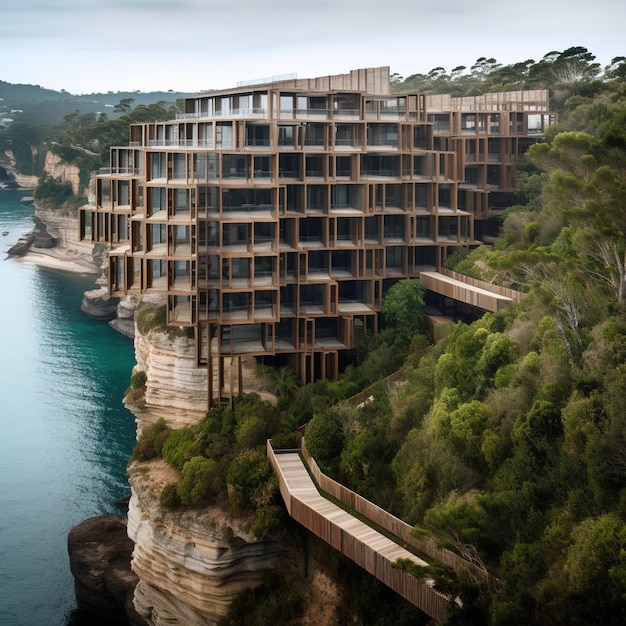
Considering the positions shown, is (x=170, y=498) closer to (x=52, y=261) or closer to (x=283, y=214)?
(x=283, y=214)

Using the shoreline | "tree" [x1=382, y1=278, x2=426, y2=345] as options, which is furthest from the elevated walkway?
the shoreline

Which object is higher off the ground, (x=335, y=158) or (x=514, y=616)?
(x=335, y=158)

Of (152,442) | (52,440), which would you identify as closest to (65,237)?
(52,440)

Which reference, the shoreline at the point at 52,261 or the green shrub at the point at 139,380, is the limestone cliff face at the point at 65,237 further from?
the green shrub at the point at 139,380

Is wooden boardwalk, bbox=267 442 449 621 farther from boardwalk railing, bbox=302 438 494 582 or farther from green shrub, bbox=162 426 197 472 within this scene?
green shrub, bbox=162 426 197 472

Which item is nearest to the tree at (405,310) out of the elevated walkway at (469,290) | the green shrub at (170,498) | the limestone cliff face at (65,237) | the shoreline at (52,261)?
the elevated walkway at (469,290)

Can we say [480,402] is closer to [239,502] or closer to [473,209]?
[239,502]

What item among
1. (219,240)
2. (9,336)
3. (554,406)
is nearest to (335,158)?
(219,240)
